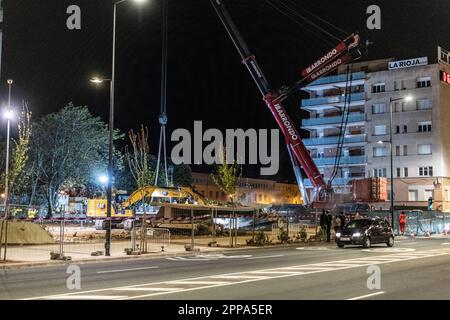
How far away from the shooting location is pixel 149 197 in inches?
1618

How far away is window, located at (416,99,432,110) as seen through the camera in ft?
259

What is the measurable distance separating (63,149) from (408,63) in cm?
4776

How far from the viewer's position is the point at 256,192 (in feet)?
459

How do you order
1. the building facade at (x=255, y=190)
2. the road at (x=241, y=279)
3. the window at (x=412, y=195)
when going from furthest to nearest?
the building facade at (x=255, y=190)
the window at (x=412, y=195)
the road at (x=241, y=279)

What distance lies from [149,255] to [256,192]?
116 meters

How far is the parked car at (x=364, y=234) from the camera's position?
29727 millimetres

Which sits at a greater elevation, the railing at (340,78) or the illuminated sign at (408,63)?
the illuminated sign at (408,63)

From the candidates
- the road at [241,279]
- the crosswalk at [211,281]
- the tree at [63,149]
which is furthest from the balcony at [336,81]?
the crosswalk at [211,281]

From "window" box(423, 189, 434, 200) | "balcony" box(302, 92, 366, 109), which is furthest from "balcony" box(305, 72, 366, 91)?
"window" box(423, 189, 434, 200)

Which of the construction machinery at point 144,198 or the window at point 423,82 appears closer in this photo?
the construction machinery at point 144,198

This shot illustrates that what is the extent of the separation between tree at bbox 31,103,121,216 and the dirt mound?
30632 mm

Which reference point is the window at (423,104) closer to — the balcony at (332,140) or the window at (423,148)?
the window at (423,148)

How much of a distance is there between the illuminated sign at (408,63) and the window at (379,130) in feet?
27.1
